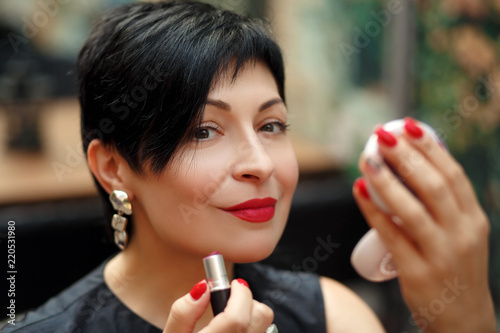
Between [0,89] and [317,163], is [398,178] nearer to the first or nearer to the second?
[317,163]

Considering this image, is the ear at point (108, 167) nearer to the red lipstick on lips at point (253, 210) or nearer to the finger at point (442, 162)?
the red lipstick on lips at point (253, 210)

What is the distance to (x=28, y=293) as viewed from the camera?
67.3 inches

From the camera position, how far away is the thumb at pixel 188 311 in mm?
677

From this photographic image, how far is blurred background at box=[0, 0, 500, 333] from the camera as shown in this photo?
1781 mm

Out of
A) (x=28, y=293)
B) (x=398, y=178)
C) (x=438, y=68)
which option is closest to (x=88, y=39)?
(x=398, y=178)

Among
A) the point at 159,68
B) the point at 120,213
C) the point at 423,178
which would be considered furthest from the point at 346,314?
the point at 159,68

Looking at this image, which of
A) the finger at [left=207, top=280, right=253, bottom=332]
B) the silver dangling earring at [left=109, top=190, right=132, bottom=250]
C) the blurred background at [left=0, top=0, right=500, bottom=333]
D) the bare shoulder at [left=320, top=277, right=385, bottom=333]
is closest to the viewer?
the finger at [left=207, top=280, right=253, bottom=332]

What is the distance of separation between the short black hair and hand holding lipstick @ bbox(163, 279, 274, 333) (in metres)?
0.25

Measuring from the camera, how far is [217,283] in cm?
70

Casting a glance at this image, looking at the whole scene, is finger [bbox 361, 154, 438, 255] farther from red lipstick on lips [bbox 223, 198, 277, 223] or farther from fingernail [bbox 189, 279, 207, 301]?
fingernail [bbox 189, 279, 207, 301]

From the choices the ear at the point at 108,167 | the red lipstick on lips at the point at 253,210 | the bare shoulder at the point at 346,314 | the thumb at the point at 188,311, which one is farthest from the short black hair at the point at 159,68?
the bare shoulder at the point at 346,314

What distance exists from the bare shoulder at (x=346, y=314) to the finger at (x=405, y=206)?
29 centimetres

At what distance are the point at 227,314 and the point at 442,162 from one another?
418 millimetres

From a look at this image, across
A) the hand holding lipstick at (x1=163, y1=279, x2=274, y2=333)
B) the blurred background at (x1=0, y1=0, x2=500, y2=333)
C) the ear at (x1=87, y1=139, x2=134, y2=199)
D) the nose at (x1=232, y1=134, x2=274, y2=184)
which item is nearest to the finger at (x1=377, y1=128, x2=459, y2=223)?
the nose at (x1=232, y1=134, x2=274, y2=184)
